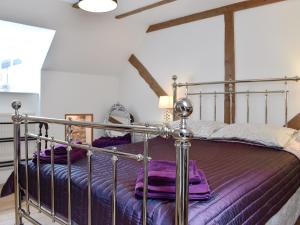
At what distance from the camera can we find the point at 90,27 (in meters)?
3.76

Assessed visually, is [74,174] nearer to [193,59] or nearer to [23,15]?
[23,15]

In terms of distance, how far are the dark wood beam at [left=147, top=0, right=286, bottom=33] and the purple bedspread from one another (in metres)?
1.88

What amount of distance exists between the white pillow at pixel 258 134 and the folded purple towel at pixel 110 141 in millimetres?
Answer: 1428

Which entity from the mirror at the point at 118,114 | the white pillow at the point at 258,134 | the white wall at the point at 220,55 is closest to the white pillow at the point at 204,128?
the white pillow at the point at 258,134

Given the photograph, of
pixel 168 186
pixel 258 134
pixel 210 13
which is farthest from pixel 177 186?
pixel 210 13

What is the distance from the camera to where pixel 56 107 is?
4.07 metres

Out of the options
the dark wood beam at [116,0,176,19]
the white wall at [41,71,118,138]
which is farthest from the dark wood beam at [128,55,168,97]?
the dark wood beam at [116,0,176,19]

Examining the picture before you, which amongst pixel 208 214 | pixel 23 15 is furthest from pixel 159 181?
pixel 23 15

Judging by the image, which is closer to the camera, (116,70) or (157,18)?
(157,18)

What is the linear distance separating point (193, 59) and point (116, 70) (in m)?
1.52

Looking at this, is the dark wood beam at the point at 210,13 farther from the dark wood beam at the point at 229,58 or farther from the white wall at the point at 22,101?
the white wall at the point at 22,101

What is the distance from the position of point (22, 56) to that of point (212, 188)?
360 cm

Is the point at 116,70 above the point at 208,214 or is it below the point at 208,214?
above

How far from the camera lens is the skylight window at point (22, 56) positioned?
12.0ft
